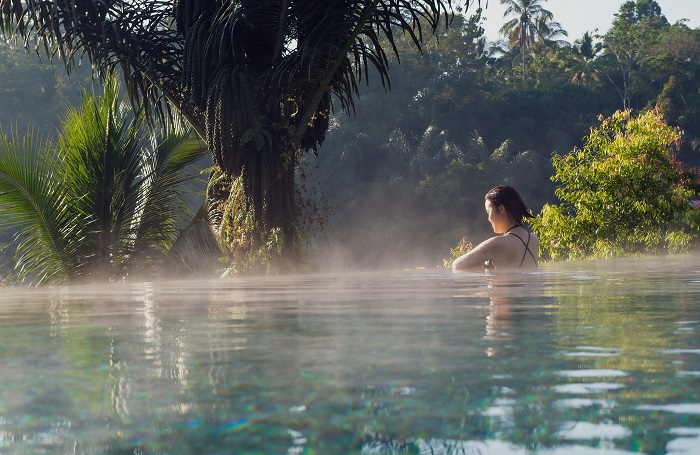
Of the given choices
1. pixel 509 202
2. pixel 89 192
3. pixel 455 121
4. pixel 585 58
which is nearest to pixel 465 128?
pixel 455 121

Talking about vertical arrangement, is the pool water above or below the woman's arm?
above

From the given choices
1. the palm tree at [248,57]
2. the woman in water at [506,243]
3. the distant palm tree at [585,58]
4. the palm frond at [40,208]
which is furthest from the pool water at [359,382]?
the distant palm tree at [585,58]

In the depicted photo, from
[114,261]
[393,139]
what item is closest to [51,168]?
[114,261]

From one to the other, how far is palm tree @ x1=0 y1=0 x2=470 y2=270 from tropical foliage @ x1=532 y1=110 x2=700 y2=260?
22.2 feet

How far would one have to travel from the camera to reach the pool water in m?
1.26

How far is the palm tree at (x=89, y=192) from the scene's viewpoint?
412 inches

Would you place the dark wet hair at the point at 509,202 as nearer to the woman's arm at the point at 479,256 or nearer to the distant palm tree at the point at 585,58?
the woman's arm at the point at 479,256

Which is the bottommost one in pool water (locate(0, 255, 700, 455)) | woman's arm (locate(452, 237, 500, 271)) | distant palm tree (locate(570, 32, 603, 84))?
woman's arm (locate(452, 237, 500, 271))

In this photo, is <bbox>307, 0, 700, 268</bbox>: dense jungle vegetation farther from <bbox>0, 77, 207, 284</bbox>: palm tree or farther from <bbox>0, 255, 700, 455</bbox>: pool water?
<bbox>0, 255, 700, 455</bbox>: pool water

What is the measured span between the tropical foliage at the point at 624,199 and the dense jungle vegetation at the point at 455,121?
87.3ft

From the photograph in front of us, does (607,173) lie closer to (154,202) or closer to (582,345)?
(154,202)

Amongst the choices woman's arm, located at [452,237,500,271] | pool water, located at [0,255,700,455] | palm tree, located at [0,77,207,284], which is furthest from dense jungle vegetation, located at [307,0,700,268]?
pool water, located at [0,255,700,455]

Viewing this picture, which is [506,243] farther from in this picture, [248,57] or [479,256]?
[248,57]

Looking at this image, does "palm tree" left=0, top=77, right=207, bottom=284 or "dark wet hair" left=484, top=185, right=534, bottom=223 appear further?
"palm tree" left=0, top=77, right=207, bottom=284
